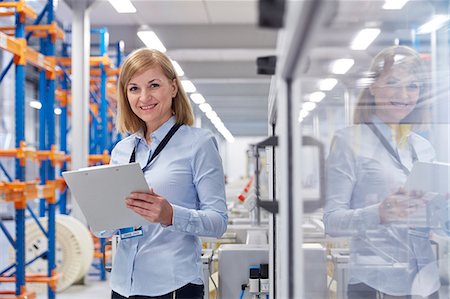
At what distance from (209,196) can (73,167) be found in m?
5.06

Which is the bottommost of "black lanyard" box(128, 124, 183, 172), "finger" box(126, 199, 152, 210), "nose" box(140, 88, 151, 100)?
"finger" box(126, 199, 152, 210)

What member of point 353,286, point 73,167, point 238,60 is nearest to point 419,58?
point 353,286

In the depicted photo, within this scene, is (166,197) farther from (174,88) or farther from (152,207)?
(174,88)

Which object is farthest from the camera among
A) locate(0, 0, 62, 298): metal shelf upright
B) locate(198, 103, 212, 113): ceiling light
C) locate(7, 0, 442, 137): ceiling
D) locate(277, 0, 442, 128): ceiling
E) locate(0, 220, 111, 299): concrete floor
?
locate(198, 103, 212, 113): ceiling light

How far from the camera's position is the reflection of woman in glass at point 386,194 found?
188 cm

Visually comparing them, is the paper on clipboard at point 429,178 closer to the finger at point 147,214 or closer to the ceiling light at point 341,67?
the ceiling light at point 341,67

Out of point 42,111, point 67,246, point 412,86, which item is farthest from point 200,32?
point 412,86

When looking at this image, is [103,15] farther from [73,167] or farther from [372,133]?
[372,133]

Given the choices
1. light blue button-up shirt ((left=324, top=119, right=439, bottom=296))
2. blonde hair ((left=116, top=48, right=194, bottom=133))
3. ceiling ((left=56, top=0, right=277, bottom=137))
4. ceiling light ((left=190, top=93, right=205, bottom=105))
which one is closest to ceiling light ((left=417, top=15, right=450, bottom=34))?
light blue button-up shirt ((left=324, top=119, right=439, bottom=296))

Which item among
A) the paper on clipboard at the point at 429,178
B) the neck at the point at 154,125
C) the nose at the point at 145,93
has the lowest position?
the paper on clipboard at the point at 429,178

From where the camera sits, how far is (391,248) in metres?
2.02

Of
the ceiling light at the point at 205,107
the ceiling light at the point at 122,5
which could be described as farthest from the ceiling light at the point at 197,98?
the ceiling light at the point at 122,5

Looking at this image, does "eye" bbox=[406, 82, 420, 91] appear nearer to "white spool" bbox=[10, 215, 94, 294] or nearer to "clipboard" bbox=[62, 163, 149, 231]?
"clipboard" bbox=[62, 163, 149, 231]

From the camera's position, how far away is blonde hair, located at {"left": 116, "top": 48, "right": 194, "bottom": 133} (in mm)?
1970
